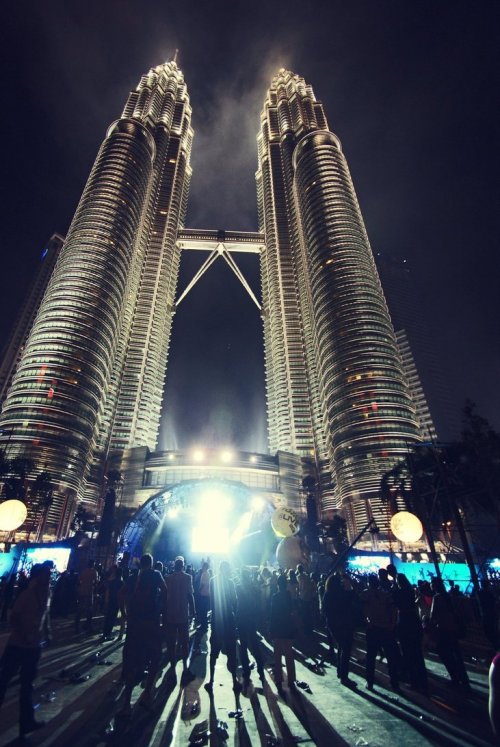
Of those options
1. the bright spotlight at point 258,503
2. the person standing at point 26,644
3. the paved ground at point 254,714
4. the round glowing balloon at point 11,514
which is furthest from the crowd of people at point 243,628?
the bright spotlight at point 258,503

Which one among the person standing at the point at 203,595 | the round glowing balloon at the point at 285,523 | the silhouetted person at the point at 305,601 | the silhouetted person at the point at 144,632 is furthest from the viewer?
the round glowing balloon at the point at 285,523

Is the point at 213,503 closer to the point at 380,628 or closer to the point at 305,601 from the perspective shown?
the point at 305,601

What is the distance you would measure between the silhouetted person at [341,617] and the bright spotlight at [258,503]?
4073cm

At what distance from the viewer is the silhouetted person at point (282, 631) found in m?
7.16

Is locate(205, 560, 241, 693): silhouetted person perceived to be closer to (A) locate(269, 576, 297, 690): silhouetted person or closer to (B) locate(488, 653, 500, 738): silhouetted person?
(A) locate(269, 576, 297, 690): silhouetted person

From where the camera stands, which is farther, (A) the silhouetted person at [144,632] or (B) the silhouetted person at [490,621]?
(B) the silhouetted person at [490,621]

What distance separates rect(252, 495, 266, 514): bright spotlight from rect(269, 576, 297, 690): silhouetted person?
41916 mm

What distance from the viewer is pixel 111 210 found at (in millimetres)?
104000

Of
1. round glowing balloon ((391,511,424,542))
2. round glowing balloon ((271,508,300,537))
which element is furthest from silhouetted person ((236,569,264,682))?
round glowing balloon ((271,508,300,537))

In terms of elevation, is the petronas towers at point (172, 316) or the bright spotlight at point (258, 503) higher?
the petronas towers at point (172, 316)

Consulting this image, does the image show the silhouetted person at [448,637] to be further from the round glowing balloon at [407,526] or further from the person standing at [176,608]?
the round glowing balloon at [407,526]

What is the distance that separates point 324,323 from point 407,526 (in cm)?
8132

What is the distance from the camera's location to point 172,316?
140 metres

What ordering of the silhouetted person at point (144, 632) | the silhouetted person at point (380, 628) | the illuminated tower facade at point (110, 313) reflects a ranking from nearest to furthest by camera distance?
the silhouetted person at point (144, 632) < the silhouetted person at point (380, 628) < the illuminated tower facade at point (110, 313)
